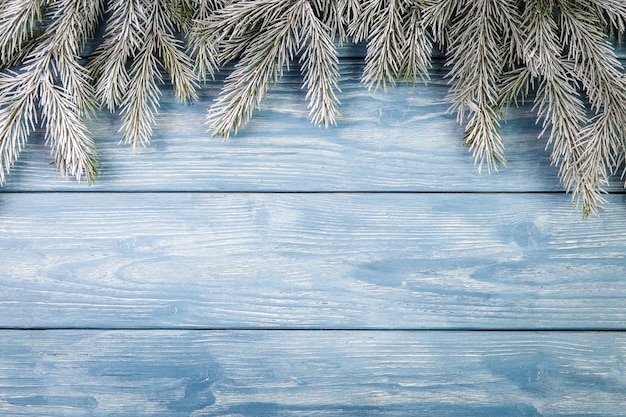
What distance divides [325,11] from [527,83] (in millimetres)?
254

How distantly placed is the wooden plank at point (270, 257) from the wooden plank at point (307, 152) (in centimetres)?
2

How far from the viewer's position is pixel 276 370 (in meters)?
0.62

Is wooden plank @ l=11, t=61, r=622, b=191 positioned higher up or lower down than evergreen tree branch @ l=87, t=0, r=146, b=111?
lower down

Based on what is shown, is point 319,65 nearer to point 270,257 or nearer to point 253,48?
point 253,48

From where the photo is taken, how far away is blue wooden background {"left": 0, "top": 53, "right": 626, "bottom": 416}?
61cm

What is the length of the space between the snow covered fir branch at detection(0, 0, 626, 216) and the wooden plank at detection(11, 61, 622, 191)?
3 centimetres

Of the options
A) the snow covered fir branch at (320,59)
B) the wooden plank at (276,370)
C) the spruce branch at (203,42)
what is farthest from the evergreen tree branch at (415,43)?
the wooden plank at (276,370)

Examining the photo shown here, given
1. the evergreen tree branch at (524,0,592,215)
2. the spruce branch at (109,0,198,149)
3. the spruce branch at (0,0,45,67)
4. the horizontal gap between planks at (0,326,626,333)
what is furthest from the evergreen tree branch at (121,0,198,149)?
the evergreen tree branch at (524,0,592,215)

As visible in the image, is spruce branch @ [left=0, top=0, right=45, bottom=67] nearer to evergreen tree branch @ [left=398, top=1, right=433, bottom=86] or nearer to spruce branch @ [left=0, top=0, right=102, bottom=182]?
spruce branch @ [left=0, top=0, right=102, bottom=182]

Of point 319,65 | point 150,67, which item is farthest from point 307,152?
point 150,67

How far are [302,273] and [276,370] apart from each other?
13 centimetres

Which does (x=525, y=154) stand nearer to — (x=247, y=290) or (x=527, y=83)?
(x=527, y=83)

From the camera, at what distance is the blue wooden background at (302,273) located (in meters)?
0.61

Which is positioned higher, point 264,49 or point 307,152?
point 264,49
